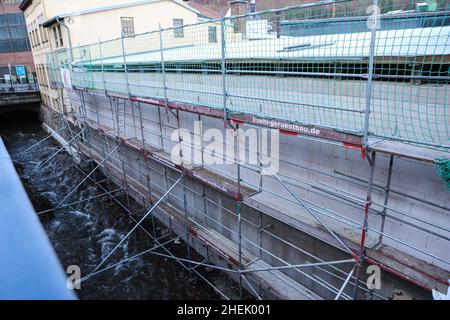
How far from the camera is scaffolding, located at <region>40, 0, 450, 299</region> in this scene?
401 centimetres

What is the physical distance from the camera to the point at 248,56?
244 inches

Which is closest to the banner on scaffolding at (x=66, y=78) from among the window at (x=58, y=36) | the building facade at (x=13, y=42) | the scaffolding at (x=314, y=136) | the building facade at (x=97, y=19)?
the building facade at (x=97, y=19)

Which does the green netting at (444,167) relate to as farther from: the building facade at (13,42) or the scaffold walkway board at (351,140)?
the building facade at (13,42)

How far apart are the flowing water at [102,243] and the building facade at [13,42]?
92.6 feet

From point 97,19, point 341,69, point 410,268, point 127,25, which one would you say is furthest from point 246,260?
point 127,25

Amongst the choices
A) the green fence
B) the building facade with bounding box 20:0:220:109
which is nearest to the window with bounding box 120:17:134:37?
the building facade with bounding box 20:0:220:109

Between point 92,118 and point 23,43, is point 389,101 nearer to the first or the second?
point 92,118

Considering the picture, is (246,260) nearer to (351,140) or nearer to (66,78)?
(351,140)

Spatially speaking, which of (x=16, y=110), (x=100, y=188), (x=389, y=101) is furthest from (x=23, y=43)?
→ (x=389, y=101)

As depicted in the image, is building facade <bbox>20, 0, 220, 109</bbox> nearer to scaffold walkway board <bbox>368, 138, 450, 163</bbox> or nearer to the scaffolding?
the scaffolding

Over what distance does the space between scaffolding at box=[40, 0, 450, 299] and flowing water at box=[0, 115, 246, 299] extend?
418 millimetres

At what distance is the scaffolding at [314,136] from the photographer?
13.1 feet

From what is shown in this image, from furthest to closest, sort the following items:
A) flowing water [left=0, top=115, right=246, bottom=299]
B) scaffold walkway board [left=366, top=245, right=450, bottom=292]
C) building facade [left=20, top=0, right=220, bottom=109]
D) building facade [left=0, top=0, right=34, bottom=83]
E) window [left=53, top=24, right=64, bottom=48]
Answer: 1. building facade [left=0, top=0, right=34, bottom=83]
2. window [left=53, top=24, right=64, bottom=48]
3. building facade [left=20, top=0, right=220, bottom=109]
4. flowing water [left=0, top=115, right=246, bottom=299]
5. scaffold walkway board [left=366, top=245, right=450, bottom=292]

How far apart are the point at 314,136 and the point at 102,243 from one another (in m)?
7.44
